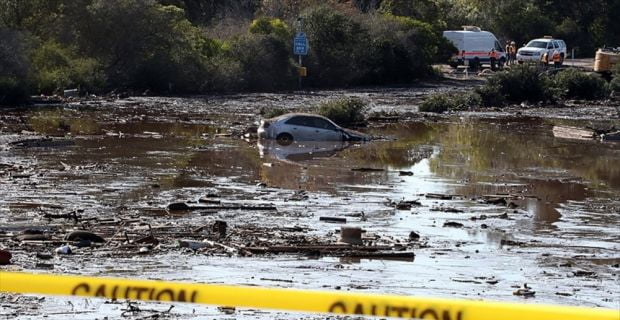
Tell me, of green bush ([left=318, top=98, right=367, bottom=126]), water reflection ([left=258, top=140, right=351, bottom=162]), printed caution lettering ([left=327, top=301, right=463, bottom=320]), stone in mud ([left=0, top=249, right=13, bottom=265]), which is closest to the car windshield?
green bush ([left=318, top=98, right=367, bottom=126])

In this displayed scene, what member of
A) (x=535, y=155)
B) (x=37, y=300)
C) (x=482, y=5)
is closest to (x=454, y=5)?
(x=482, y=5)

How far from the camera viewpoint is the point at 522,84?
2217 inches

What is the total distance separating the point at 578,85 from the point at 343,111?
69.5 feet

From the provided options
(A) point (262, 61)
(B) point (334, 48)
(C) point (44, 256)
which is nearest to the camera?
(C) point (44, 256)

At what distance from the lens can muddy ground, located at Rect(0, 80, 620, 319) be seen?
16516mm

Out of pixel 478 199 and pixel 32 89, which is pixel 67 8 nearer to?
pixel 32 89

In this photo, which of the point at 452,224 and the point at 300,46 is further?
the point at 300,46

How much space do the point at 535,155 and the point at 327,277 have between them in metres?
21.3

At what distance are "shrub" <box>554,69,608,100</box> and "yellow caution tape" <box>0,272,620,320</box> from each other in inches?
2217

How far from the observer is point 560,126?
45.2m

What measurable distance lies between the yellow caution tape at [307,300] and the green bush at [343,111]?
37.9m

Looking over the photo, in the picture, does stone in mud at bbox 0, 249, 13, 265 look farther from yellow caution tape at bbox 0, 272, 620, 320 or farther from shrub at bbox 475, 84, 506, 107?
shrub at bbox 475, 84, 506, 107

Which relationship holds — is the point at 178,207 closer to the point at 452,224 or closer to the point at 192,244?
the point at 192,244

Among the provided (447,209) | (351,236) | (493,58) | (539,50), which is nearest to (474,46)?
(493,58)
